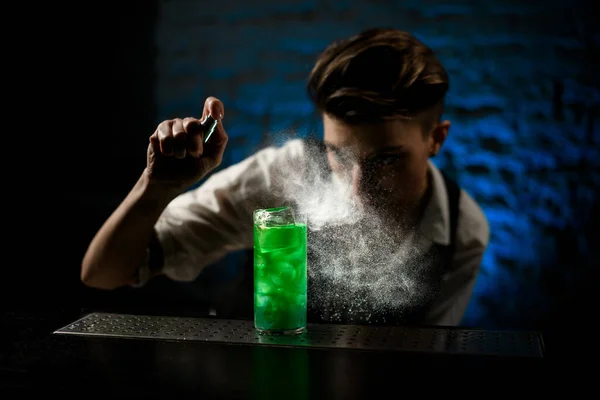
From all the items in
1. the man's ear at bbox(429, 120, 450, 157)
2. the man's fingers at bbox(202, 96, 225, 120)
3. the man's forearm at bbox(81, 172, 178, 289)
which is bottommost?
the man's forearm at bbox(81, 172, 178, 289)

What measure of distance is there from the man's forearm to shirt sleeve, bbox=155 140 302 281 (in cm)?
10

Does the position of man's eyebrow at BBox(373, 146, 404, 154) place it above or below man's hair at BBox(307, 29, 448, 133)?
below

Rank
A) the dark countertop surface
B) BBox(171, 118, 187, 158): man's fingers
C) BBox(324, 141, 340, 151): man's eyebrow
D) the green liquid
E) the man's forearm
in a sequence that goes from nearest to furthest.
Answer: the dark countertop surface, the green liquid, BBox(171, 118, 187, 158): man's fingers, the man's forearm, BBox(324, 141, 340, 151): man's eyebrow

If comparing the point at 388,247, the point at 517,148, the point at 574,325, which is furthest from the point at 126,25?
the point at 574,325

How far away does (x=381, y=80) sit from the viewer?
1.56 metres

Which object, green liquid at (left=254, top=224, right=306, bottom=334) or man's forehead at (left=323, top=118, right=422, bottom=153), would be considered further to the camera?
man's forehead at (left=323, top=118, right=422, bottom=153)

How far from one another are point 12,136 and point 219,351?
53.4 inches

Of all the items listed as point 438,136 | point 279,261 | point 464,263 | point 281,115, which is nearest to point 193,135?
point 279,261

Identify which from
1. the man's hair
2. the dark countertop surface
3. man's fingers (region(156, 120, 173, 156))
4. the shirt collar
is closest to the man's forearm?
man's fingers (region(156, 120, 173, 156))

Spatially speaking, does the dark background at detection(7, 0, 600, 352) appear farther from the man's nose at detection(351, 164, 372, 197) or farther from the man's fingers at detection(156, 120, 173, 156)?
the man's fingers at detection(156, 120, 173, 156)

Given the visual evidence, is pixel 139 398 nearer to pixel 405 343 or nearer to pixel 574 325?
pixel 405 343

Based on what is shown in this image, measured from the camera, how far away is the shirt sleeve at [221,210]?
167 centimetres

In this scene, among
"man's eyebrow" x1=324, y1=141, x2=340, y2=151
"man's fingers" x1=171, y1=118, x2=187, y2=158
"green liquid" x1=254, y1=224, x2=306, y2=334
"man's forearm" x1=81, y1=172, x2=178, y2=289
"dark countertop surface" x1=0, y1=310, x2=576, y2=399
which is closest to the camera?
"dark countertop surface" x1=0, y1=310, x2=576, y2=399

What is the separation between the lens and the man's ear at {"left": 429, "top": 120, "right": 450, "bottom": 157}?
1.68 metres
